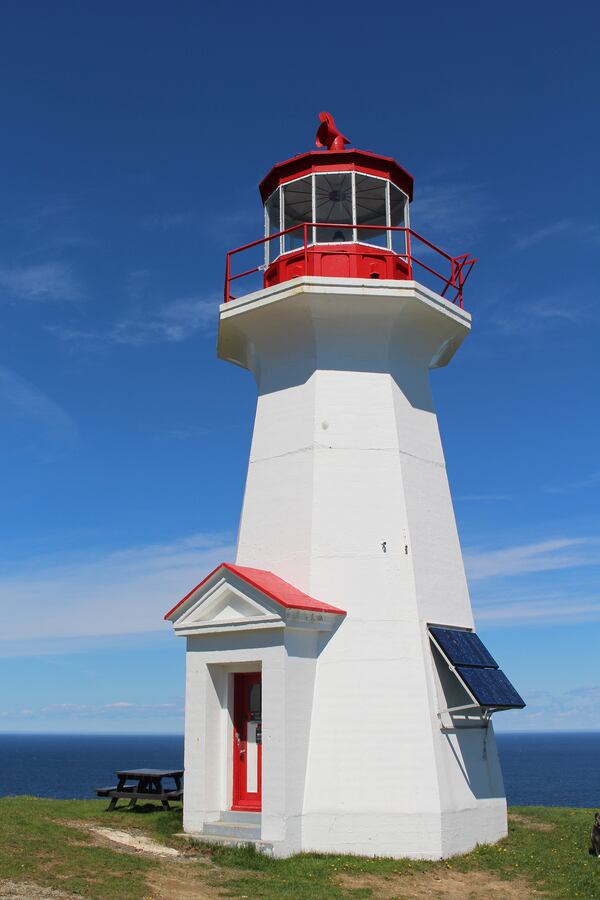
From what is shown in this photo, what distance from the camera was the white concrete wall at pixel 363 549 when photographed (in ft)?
43.9

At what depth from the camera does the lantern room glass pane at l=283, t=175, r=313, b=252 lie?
17.0 metres

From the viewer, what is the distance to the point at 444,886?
1189cm

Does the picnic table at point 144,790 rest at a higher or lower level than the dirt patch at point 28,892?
higher

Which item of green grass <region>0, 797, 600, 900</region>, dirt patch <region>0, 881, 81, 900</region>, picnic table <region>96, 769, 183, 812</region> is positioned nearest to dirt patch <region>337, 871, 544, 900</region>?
green grass <region>0, 797, 600, 900</region>

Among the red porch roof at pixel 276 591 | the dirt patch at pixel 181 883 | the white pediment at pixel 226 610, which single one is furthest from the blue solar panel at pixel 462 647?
the dirt patch at pixel 181 883

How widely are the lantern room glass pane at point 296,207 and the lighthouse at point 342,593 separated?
5.1 inches

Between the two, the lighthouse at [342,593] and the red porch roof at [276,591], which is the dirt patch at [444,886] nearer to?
the lighthouse at [342,593]

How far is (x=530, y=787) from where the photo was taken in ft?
288

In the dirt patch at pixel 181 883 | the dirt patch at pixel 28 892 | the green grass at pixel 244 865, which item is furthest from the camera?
the green grass at pixel 244 865

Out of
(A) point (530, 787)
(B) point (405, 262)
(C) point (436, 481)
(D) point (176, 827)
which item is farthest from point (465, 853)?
(A) point (530, 787)

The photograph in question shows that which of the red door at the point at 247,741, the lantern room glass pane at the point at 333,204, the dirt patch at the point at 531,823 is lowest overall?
the dirt patch at the point at 531,823

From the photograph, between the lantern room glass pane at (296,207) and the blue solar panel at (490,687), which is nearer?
the blue solar panel at (490,687)

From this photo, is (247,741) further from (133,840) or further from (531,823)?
(531,823)

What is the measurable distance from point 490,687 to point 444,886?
11.7 feet
